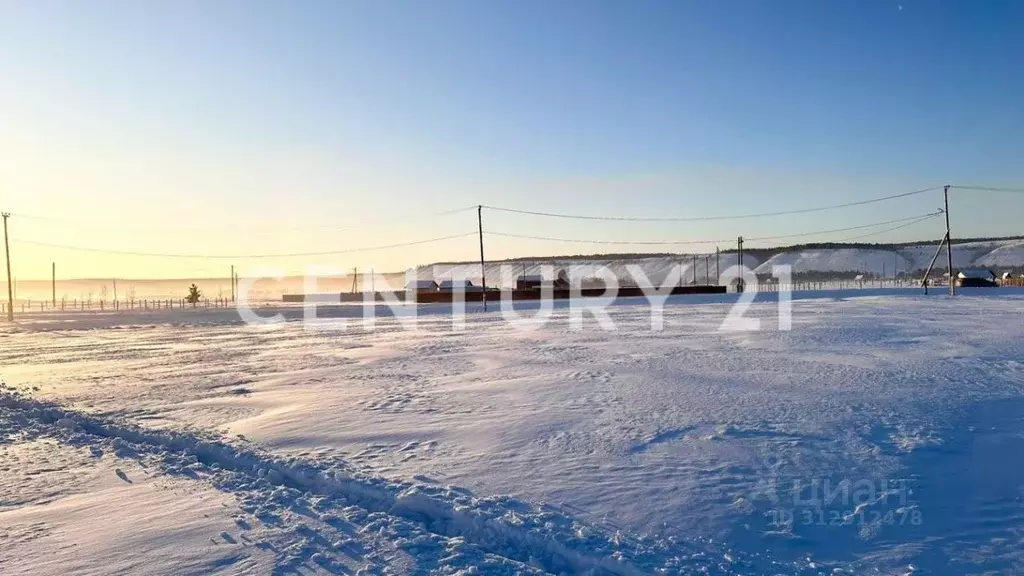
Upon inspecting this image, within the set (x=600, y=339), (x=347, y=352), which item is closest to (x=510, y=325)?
(x=600, y=339)

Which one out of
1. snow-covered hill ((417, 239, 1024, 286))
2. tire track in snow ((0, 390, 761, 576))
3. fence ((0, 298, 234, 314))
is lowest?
tire track in snow ((0, 390, 761, 576))

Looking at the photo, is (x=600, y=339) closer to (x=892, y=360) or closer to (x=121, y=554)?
(x=892, y=360)

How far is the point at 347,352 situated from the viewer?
1900 cm

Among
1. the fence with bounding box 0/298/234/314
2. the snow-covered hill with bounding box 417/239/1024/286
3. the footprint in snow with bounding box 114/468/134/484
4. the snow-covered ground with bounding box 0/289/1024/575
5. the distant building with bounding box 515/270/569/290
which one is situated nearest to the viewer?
the snow-covered ground with bounding box 0/289/1024/575

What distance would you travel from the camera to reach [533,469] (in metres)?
6.86

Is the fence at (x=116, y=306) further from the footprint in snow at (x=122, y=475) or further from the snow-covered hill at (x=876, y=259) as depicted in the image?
the snow-covered hill at (x=876, y=259)

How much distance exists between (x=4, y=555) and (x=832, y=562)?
20.8ft

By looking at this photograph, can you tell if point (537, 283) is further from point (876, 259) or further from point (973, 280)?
point (876, 259)

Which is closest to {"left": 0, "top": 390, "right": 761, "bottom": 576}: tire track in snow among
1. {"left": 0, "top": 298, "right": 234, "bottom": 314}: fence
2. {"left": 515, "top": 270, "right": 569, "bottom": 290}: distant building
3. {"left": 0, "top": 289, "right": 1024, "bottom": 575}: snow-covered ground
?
{"left": 0, "top": 289, "right": 1024, "bottom": 575}: snow-covered ground

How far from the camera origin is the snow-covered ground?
4922 mm

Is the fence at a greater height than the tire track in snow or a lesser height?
greater

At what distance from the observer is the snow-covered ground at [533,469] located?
492 cm

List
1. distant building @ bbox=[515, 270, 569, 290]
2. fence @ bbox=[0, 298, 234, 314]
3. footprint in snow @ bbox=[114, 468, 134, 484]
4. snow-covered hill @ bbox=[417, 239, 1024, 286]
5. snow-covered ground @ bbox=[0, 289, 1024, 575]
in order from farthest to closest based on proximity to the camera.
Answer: snow-covered hill @ bbox=[417, 239, 1024, 286] → distant building @ bbox=[515, 270, 569, 290] → fence @ bbox=[0, 298, 234, 314] → footprint in snow @ bbox=[114, 468, 134, 484] → snow-covered ground @ bbox=[0, 289, 1024, 575]

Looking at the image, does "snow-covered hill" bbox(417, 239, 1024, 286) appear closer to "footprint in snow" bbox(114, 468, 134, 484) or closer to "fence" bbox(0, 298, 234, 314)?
"fence" bbox(0, 298, 234, 314)
